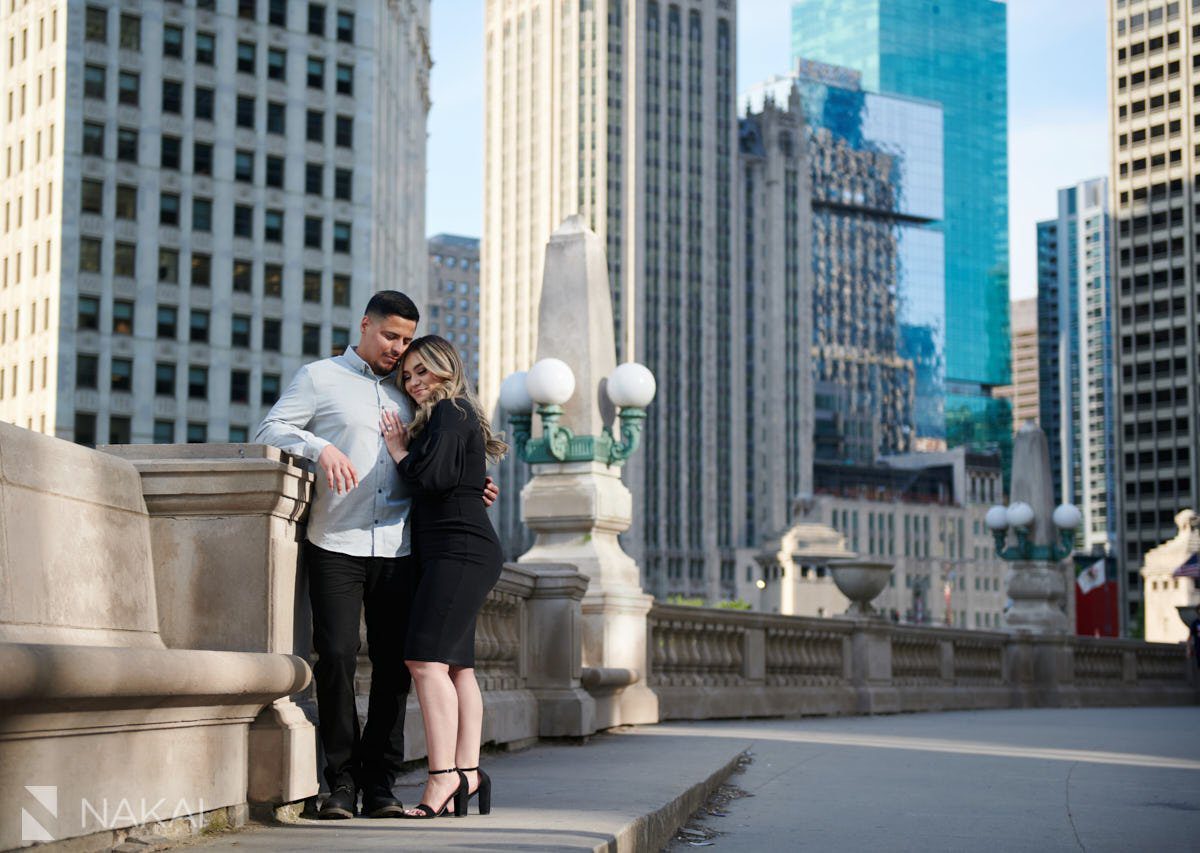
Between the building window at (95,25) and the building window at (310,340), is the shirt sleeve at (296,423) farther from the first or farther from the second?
the building window at (95,25)

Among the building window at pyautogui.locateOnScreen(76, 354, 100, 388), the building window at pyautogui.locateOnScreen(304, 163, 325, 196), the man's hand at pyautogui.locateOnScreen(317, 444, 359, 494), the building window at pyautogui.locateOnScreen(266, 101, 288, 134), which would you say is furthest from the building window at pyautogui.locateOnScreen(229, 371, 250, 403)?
the man's hand at pyautogui.locateOnScreen(317, 444, 359, 494)

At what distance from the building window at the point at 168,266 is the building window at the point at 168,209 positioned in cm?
120

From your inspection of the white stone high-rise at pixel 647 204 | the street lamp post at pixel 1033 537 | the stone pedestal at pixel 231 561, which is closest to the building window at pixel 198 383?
the street lamp post at pixel 1033 537

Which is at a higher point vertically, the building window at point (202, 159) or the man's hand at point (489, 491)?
the building window at point (202, 159)

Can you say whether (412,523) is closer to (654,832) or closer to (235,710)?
(235,710)

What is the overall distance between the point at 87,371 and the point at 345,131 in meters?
16.7

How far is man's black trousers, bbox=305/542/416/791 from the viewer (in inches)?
256

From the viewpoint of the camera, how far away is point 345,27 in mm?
81812

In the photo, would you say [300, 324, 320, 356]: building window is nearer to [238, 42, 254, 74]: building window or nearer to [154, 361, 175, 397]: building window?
[154, 361, 175, 397]: building window

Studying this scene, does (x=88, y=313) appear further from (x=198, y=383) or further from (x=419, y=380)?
(x=419, y=380)

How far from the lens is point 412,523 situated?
6.73 m

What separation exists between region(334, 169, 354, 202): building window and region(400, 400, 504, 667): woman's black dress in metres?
75.5

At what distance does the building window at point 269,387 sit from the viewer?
254 feet

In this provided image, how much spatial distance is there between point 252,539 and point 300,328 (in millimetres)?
73429
